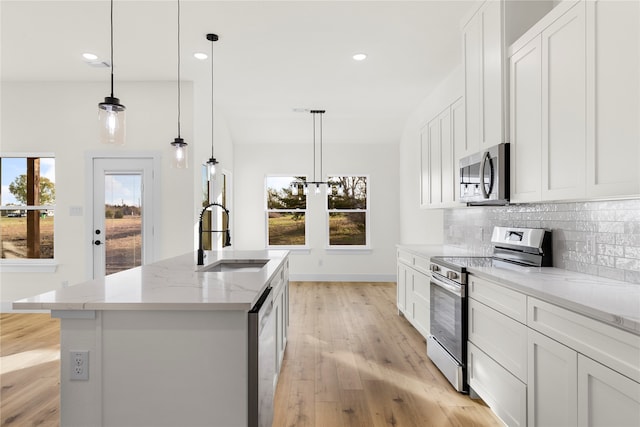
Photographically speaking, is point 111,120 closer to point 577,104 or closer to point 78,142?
point 577,104

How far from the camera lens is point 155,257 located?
4.68m

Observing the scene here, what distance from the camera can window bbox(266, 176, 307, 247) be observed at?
731cm

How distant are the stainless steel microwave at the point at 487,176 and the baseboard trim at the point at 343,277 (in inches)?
165

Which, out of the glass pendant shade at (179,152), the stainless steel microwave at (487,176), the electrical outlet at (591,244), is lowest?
the electrical outlet at (591,244)

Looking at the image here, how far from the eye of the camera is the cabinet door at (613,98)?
154 cm

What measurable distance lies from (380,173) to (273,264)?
4.91 m

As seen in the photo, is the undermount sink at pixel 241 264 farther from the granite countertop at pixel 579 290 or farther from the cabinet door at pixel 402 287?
the cabinet door at pixel 402 287

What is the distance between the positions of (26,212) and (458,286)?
5330 mm

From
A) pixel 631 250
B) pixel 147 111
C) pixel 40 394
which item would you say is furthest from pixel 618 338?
pixel 147 111

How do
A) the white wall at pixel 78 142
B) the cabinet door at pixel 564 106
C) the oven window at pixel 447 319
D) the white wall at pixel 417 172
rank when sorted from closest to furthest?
the cabinet door at pixel 564 106 → the oven window at pixel 447 319 → the white wall at pixel 417 172 → the white wall at pixel 78 142

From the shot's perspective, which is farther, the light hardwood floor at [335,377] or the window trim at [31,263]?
the window trim at [31,263]

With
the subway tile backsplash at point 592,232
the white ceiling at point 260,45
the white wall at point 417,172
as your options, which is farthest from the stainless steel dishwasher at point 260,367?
the white wall at point 417,172

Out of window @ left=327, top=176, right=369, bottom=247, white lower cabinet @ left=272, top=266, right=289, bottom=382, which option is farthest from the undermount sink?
window @ left=327, top=176, right=369, bottom=247

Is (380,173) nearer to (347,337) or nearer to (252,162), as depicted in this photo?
(252,162)
